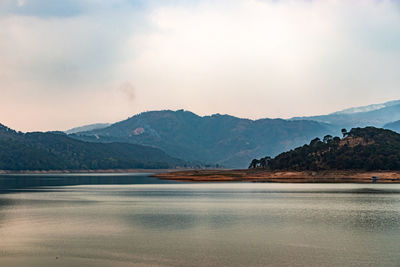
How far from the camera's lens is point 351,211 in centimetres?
9806

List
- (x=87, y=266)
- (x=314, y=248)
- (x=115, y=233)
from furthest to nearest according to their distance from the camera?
(x=115, y=233) → (x=314, y=248) → (x=87, y=266)

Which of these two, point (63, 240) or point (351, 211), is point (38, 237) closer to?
point (63, 240)

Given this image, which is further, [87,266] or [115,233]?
[115,233]

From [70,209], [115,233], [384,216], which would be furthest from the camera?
[70,209]

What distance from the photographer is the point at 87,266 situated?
51281 mm

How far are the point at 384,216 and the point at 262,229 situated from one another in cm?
2685

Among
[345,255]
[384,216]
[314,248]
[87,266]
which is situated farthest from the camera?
[384,216]

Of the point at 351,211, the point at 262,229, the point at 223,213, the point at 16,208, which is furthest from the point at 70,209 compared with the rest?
the point at 351,211

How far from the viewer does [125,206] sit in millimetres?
112938

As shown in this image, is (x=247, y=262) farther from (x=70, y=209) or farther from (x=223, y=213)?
(x=70, y=209)

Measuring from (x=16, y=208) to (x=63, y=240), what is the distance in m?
46.1

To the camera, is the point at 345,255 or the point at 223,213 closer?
the point at 345,255

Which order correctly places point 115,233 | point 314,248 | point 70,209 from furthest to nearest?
point 70,209 < point 115,233 < point 314,248

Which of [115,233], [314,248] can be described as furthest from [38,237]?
[314,248]
